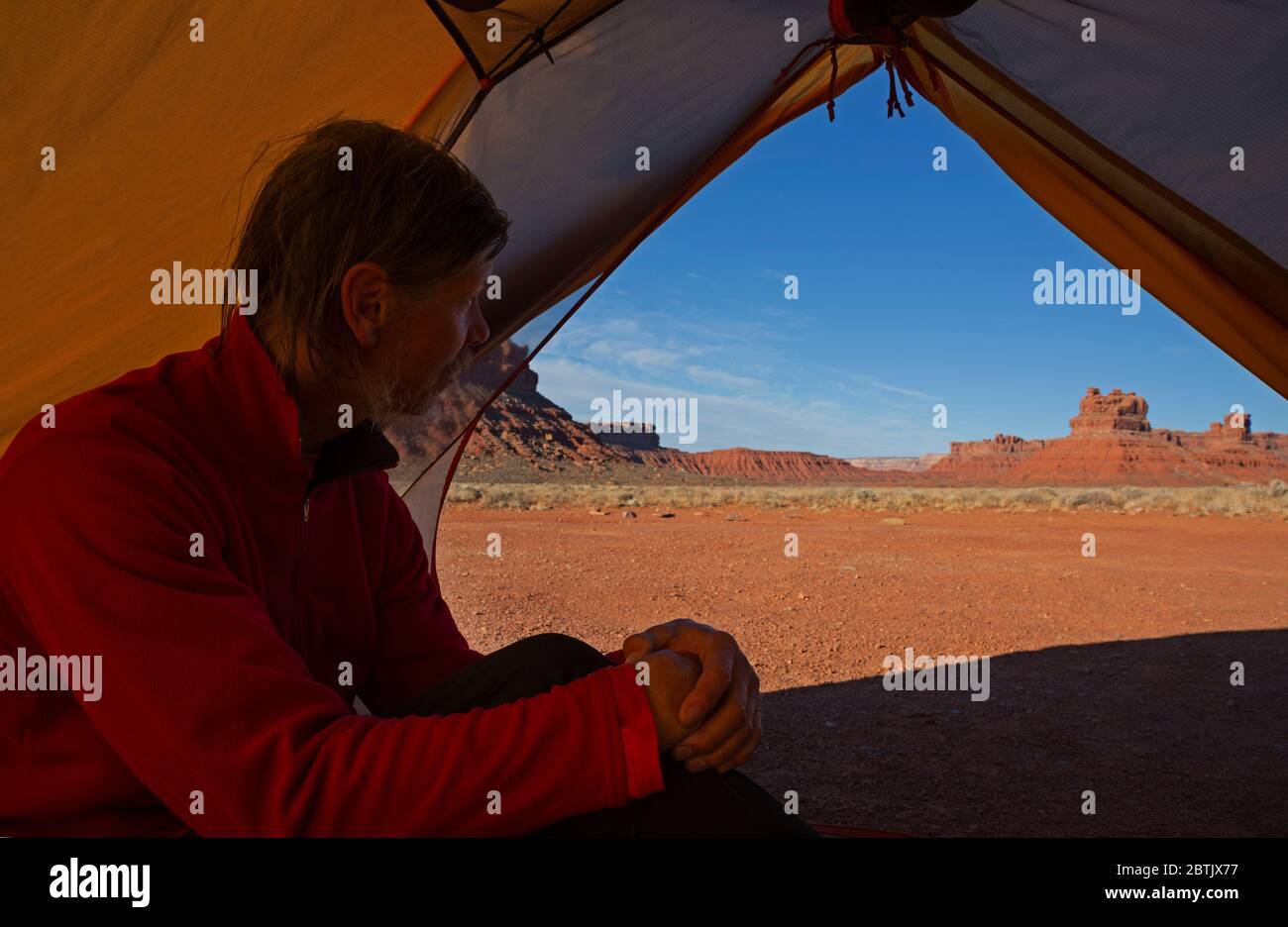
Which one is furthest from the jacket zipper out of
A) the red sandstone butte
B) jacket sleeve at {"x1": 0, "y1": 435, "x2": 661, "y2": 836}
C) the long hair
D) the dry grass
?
the red sandstone butte

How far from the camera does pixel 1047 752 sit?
12.1ft

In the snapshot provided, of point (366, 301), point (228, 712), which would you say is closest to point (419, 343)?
point (366, 301)

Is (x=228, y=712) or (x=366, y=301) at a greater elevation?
(x=366, y=301)

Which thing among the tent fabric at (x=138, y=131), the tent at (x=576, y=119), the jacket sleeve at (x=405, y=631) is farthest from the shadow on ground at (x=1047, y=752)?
the tent fabric at (x=138, y=131)

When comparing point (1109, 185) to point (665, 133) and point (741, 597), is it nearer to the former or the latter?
point (665, 133)

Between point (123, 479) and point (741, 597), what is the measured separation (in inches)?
285

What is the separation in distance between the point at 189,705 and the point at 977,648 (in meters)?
5.75

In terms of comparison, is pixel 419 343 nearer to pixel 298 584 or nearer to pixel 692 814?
pixel 298 584

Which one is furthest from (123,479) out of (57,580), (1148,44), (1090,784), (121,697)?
(1090,784)

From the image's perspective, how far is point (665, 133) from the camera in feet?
9.93

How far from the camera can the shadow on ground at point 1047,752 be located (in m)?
2.99

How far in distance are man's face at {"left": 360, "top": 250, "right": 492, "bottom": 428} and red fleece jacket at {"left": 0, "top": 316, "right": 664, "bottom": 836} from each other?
9.5 inches

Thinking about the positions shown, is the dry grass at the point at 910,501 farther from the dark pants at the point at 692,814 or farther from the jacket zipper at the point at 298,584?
the dark pants at the point at 692,814

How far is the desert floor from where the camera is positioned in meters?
3.20
